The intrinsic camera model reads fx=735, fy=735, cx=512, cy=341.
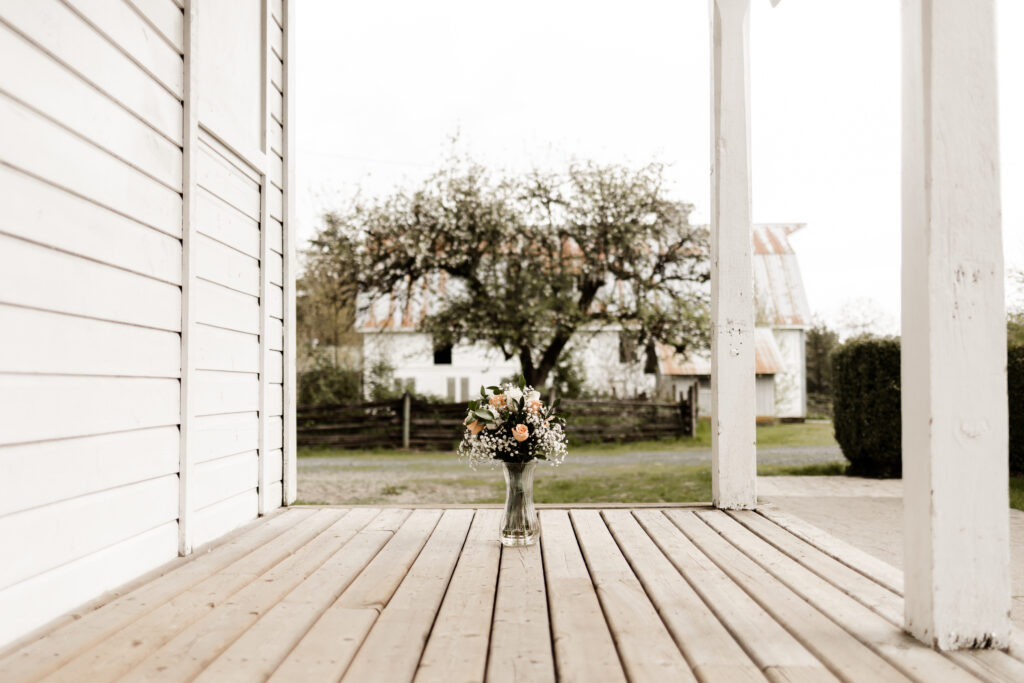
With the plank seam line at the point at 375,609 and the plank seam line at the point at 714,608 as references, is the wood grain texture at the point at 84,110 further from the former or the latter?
the plank seam line at the point at 714,608

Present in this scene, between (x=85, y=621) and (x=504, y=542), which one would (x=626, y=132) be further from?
(x=85, y=621)

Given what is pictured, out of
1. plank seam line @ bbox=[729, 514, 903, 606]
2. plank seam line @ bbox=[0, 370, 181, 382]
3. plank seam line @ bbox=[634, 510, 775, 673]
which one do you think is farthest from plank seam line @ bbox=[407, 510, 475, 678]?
plank seam line @ bbox=[729, 514, 903, 606]

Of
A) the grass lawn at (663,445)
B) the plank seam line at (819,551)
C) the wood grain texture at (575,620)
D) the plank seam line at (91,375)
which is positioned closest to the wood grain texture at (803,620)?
the plank seam line at (819,551)

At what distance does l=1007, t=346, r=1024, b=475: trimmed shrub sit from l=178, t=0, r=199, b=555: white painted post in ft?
23.5

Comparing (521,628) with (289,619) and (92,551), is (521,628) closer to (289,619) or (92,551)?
(289,619)

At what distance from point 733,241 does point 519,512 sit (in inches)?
68.2

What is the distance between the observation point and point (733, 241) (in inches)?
142

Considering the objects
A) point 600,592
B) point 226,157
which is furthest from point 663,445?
point 600,592

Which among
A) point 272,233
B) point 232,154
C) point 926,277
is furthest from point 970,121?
point 272,233

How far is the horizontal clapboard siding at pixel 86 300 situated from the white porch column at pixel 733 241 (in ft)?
8.02

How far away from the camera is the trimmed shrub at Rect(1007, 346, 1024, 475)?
6.86 m

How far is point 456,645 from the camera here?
177 centimetres

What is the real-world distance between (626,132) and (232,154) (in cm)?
979

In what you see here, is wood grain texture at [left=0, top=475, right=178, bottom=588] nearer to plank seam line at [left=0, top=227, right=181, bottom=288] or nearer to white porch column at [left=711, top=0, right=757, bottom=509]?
plank seam line at [left=0, top=227, right=181, bottom=288]
